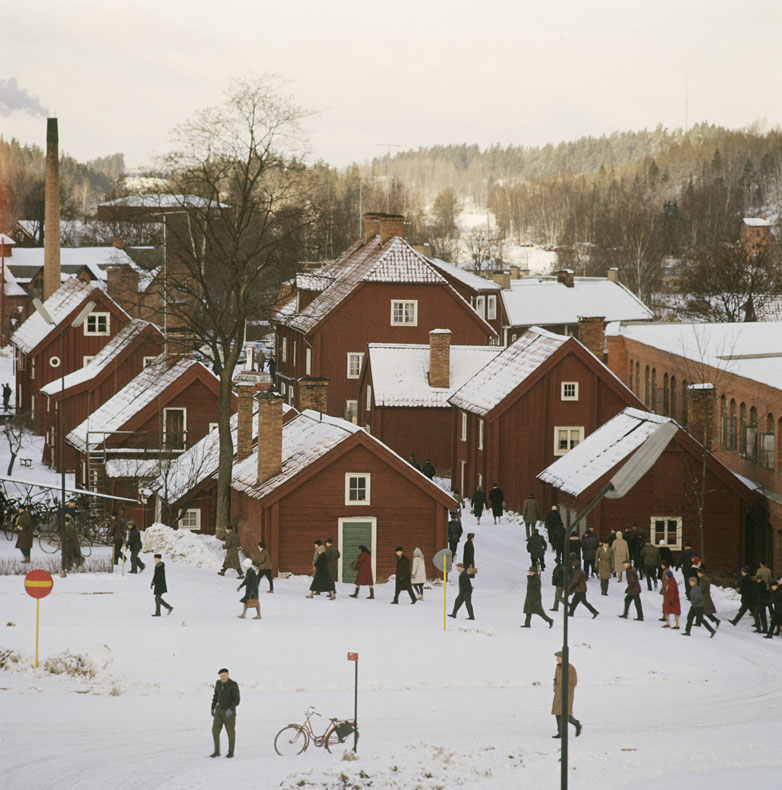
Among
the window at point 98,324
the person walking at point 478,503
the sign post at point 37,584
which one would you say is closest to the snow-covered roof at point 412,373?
the person walking at point 478,503

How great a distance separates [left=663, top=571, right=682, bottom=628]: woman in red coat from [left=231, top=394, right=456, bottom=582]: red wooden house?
7790 mm

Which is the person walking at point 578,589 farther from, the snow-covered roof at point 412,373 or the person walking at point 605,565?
the snow-covered roof at point 412,373

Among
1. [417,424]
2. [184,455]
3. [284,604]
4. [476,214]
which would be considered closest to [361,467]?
[284,604]

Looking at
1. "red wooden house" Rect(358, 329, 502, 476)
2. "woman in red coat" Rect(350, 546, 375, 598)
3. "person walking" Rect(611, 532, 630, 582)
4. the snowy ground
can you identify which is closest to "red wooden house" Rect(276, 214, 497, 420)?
"red wooden house" Rect(358, 329, 502, 476)

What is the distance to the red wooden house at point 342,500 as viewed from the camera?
34156 mm

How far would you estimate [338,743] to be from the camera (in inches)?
821

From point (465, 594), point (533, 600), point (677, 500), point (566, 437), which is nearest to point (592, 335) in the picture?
point (566, 437)

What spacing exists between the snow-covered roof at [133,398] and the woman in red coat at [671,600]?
21.9m

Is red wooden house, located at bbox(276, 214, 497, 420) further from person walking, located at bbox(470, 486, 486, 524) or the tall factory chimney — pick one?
person walking, located at bbox(470, 486, 486, 524)

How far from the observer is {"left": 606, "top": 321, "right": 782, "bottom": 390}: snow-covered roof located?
152ft

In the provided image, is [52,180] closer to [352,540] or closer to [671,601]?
[352,540]

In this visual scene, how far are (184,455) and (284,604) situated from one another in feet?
48.7

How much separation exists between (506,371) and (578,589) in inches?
758

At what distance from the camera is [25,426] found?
2574 inches
